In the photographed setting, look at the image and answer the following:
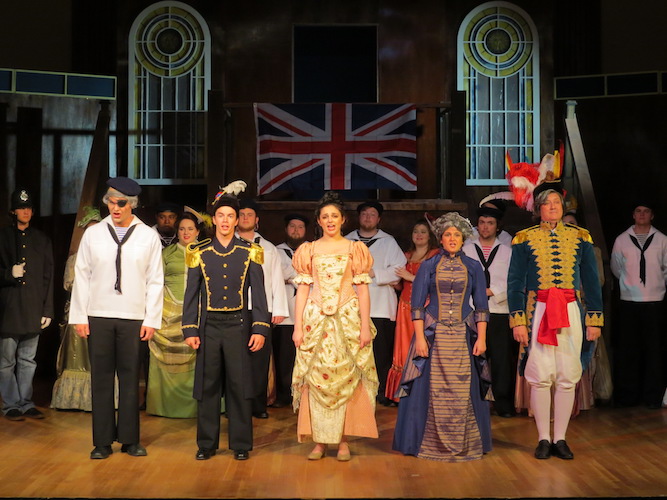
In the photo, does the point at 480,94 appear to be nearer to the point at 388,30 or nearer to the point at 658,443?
the point at 388,30

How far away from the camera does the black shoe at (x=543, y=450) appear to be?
582 centimetres

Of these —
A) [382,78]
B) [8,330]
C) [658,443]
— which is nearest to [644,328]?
[658,443]

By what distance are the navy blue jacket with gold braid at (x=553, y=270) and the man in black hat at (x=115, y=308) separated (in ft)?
7.33

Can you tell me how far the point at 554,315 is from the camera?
18.8 feet

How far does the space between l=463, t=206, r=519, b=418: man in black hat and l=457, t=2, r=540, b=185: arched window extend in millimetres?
2595

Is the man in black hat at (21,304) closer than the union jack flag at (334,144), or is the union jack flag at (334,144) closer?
the man in black hat at (21,304)

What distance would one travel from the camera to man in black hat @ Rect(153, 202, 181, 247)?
7777 mm

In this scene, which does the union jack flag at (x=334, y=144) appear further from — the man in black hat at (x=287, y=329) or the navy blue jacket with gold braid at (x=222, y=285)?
the navy blue jacket with gold braid at (x=222, y=285)

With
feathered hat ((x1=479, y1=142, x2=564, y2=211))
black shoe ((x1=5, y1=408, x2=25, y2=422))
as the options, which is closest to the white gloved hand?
black shoe ((x1=5, y1=408, x2=25, y2=422))

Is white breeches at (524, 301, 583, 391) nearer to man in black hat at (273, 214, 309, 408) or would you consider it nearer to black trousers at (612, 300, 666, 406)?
black trousers at (612, 300, 666, 406)

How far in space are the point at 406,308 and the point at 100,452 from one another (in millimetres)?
2841

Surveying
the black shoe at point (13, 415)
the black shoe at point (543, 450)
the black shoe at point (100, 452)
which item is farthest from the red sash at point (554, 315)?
the black shoe at point (13, 415)

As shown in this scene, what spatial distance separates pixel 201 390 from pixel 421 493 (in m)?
1.55

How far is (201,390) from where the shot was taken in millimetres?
5816
